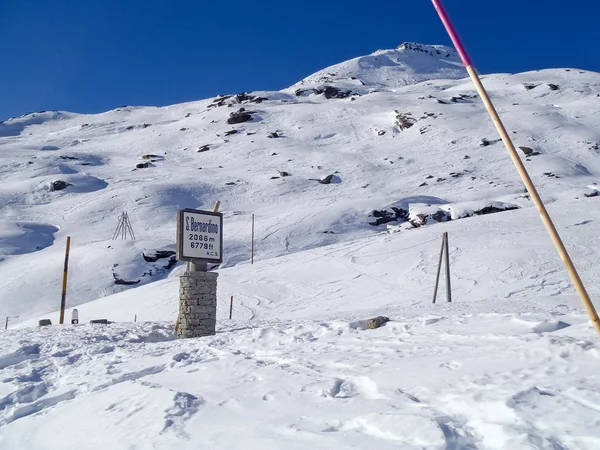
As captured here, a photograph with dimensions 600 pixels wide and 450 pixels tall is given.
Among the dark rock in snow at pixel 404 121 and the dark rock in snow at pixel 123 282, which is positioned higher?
the dark rock in snow at pixel 404 121

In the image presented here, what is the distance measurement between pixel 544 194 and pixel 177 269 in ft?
83.1

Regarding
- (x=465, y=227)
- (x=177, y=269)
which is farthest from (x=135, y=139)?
(x=465, y=227)

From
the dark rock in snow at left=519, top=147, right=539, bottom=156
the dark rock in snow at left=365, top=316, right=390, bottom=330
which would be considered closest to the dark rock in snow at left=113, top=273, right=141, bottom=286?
the dark rock in snow at left=365, top=316, right=390, bottom=330

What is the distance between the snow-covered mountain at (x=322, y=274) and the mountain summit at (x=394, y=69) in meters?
45.5

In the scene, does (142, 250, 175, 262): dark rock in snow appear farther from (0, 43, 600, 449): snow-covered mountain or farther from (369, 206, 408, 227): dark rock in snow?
(369, 206, 408, 227): dark rock in snow

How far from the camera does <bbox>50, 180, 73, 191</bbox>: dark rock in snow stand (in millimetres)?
52594

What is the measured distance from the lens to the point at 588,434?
161 inches

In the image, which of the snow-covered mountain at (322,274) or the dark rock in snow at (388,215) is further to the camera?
the dark rock in snow at (388,215)

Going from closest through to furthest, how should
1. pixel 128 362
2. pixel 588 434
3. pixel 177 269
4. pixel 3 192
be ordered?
pixel 588 434, pixel 128 362, pixel 177 269, pixel 3 192

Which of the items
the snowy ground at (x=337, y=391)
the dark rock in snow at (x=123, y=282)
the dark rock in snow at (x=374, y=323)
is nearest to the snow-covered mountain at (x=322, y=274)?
the snowy ground at (x=337, y=391)

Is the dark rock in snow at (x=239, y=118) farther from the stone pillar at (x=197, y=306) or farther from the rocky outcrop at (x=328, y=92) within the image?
the stone pillar at (x=197, y=306)

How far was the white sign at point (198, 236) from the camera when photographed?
14188 mm

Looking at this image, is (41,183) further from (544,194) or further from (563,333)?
(563,333)

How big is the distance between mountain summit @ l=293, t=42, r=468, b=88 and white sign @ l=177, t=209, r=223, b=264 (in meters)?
103
